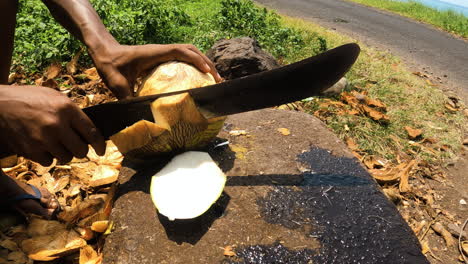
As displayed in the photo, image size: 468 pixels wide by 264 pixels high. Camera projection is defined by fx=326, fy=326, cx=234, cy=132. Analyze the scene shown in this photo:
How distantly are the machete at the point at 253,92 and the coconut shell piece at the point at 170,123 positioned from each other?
0.05 m

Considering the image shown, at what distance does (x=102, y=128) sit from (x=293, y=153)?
1.08 metres

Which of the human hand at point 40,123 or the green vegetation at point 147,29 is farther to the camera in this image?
the green vegetation at point 147,29

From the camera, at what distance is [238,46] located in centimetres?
352

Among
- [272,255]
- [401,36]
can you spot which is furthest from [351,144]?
[401,36]

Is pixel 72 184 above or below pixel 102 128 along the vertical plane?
below

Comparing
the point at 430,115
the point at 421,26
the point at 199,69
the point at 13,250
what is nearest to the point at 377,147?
the point at 430,115

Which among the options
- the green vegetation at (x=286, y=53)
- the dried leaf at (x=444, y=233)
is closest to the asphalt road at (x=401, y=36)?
the green vegetation at (x=286, y=53)

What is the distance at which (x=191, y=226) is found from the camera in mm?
A: 1486

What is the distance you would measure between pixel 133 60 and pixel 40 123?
0.60m

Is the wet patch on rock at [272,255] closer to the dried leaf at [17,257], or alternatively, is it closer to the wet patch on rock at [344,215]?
the wet patch on rock at [344,215]

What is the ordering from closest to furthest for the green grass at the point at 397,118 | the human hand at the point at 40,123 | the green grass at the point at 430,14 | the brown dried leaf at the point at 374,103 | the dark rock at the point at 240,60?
the human hand at the point at 40,123 → the green grass at the point at 397,118 → the dark rock at the point at 240,60 → the brown dried leaf at the point at 374,103 → the green grass at the point at 430,14

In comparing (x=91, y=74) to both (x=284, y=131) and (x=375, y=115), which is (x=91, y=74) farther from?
(x=375, y=115)

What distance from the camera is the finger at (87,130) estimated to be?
4.34ft

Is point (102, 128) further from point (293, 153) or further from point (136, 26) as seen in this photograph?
point (136, 26)
